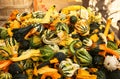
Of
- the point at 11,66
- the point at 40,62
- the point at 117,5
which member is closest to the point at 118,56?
the point at 40,62

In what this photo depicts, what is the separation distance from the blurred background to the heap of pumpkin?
1.47 m

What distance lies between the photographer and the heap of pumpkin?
1225 millimetres

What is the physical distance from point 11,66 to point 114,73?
493mm

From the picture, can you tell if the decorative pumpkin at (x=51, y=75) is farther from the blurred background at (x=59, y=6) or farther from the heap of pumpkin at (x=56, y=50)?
the blurred background at (x=59, y=6)

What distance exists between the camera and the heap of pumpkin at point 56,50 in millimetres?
1225

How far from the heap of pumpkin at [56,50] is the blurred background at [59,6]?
1.47 metres

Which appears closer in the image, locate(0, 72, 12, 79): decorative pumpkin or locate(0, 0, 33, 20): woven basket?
locate(0, 72, 12, 79): decorative pumpkin

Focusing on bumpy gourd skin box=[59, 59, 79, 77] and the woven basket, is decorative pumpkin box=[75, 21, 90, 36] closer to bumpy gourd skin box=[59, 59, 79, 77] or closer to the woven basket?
bumpy gourd skin box=[59, 59, 79, 77]

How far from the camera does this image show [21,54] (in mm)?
1293

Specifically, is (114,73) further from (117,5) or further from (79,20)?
(117,5)

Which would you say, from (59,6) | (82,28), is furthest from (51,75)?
(59,6)

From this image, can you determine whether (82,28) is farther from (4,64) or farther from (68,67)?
(4,64)

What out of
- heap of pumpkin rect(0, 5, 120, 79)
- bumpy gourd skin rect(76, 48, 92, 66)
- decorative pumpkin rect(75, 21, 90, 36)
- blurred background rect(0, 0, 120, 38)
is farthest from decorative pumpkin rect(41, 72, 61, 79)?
blurred background rect(0, 0, 120, 38)

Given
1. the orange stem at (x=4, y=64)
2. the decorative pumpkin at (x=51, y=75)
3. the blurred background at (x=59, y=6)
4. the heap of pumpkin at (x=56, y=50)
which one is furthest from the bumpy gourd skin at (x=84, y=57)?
the blurred background at (x=59, y=6)
